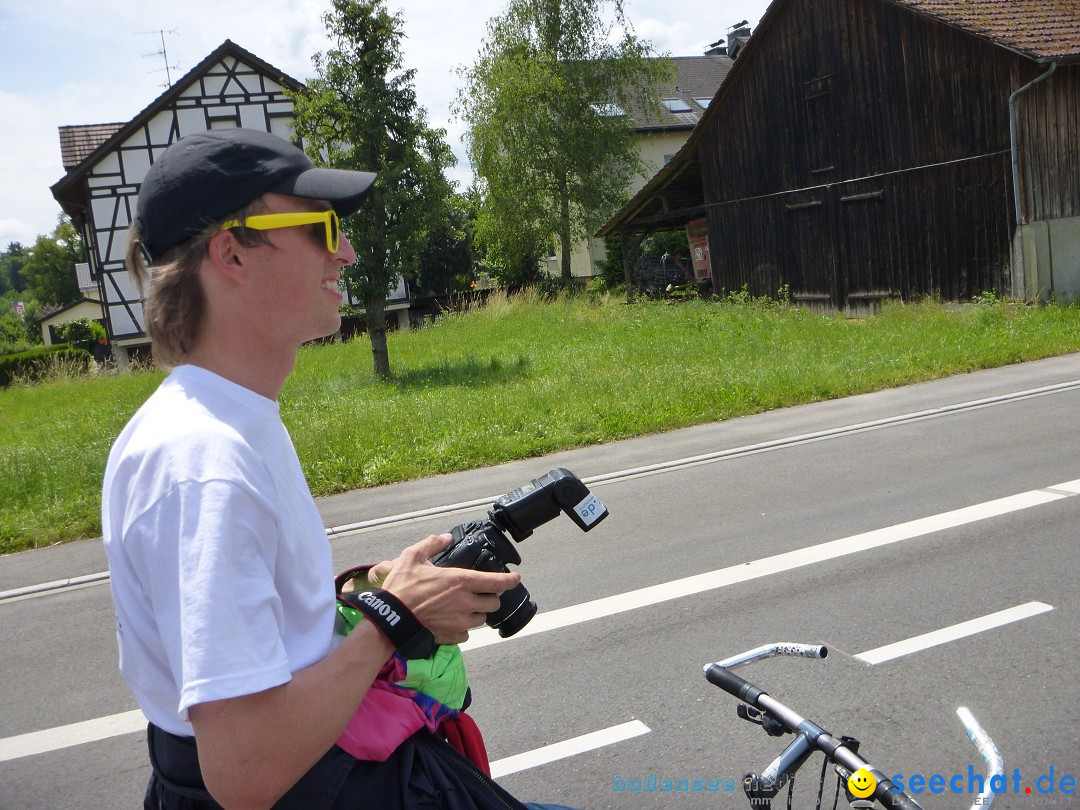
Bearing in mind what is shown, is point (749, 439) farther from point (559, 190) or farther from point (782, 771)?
point (559, 190)

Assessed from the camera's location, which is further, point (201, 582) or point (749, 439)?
point (749, 439)

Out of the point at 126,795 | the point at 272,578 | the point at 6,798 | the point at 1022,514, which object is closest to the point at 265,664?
the point at 272,578

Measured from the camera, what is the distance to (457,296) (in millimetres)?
37219

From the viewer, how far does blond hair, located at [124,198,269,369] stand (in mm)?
1483

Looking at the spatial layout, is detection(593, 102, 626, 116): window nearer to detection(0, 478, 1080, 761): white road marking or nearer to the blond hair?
detection(0, 478, 1080, 761): white road marking

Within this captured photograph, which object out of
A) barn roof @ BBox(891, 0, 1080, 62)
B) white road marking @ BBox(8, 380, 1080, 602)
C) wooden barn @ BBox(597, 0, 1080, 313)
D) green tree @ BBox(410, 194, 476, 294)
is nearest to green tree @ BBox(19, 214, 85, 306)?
green tree @ BBox(410, 194, 476, 294)

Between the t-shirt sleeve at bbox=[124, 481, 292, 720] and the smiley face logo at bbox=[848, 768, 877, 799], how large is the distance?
918 mm

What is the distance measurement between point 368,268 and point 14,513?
370 inches

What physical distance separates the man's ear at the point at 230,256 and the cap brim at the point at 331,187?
0.11 meters

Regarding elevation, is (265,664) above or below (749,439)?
above

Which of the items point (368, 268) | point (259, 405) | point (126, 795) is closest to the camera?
point (259, 405)

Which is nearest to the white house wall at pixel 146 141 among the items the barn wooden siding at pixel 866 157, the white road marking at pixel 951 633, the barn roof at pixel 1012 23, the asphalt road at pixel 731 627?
the barn wooden siding at pixel 866 157

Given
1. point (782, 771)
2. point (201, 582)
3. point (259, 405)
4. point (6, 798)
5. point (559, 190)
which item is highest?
point (559, 190)

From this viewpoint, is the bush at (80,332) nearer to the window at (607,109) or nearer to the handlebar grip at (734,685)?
the window at (607,109)
